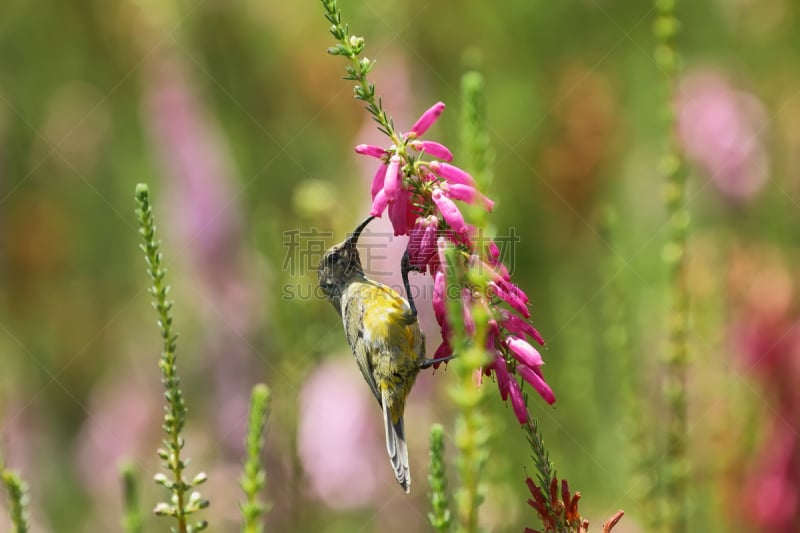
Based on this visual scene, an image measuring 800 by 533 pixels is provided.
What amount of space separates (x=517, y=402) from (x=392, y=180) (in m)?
0.41

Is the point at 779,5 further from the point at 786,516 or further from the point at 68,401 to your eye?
the point at 68,401

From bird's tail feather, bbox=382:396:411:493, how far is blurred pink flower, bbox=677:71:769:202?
2.57 m

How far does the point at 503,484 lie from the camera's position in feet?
8.02

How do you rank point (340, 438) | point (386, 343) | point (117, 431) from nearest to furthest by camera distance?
→ 1. point (386, 343)
2. point (340, 438)
3. point (117, 431)

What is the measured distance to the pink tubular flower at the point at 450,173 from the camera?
5.47 ft

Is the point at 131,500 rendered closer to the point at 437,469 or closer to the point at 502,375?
the point at 437,469

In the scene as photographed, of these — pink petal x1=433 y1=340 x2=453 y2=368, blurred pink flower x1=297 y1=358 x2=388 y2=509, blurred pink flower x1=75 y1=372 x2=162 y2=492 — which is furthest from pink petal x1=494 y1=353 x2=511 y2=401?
blurred pink flower x1=75 y1=372 x2=162 y2=492

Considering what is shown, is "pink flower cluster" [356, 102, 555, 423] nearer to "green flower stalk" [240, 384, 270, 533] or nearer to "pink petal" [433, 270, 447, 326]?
"pink petal" [433, 270, 447, 326]

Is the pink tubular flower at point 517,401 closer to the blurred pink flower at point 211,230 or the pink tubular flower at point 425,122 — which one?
the pink tubular flower at point 425,122

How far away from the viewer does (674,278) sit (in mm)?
2105

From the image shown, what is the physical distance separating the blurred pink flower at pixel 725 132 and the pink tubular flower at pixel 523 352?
3136mm

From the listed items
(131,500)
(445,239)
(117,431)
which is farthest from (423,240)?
(117,431)

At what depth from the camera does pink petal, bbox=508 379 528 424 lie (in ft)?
4.84

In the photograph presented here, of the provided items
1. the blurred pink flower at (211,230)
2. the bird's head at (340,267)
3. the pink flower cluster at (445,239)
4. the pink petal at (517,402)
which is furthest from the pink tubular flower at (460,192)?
the blurred pink flower at (211,230)
